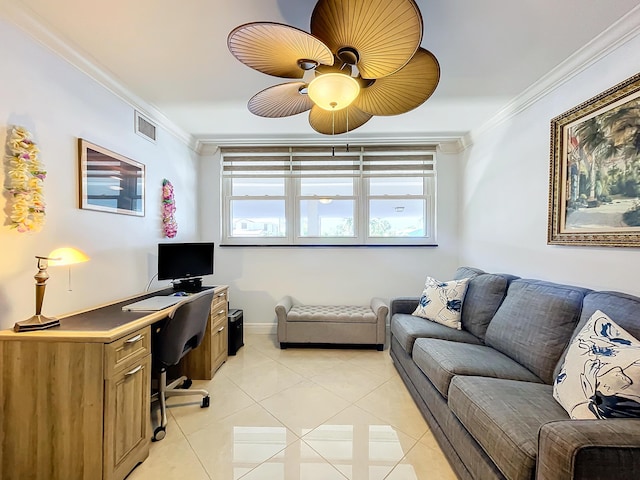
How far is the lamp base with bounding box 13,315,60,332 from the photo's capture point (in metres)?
1.52

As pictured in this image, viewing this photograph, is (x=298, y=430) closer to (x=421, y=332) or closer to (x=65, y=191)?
(x=421, y=332)

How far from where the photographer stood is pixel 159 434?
6.39ft

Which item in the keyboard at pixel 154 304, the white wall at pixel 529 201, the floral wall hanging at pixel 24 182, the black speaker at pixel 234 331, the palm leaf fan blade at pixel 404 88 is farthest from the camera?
the black speaker at pixel 234 331

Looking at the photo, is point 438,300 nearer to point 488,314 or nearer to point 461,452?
point 488,314

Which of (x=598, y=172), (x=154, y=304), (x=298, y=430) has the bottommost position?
(x=298, y=430)

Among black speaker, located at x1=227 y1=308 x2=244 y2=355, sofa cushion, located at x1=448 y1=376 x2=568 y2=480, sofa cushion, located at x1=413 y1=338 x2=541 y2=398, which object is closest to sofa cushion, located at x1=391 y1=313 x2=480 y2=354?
sofa cushion, located at x1=413 y1=338 x2=541 y2=398

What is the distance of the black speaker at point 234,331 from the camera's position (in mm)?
3334

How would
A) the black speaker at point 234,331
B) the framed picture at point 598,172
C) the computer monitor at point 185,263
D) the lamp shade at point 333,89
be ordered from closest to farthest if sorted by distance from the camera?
the lamp shade at point 333,89, the framed picture at point 598,172, the computer monitor at point 185,263, the black speaker at point 234,331

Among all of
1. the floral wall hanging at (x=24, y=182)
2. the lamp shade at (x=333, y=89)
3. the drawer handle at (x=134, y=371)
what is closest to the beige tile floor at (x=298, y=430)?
the drawer handle at (x=134, y=371)

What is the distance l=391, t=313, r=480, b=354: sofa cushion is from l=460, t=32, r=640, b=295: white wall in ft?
2.69

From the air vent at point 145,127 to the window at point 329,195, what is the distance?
1.11 metres

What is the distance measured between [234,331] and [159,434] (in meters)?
1.44

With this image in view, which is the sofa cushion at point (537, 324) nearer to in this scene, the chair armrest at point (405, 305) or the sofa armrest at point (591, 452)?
the sofa armrest at point (591, 452)

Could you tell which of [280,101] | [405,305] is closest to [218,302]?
[405,305]
